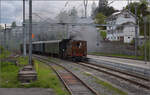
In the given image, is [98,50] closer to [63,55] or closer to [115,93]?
[63,55]

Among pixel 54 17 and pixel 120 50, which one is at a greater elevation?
pixel 54 17

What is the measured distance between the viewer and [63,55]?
93.5 ft

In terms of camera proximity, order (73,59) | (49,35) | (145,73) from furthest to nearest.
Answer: (49,35) < (73,59) < (145,73)

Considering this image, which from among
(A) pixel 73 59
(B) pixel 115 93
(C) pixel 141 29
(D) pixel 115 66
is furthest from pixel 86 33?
(B) pixel 115 93

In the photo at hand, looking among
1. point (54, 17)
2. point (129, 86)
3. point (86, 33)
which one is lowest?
point (129, 86)

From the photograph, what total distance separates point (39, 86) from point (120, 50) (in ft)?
95.2

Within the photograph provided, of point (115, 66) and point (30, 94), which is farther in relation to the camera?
point (115, 66)

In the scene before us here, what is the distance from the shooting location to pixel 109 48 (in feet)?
134

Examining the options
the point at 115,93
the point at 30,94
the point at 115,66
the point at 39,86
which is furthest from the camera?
the point at 115,66

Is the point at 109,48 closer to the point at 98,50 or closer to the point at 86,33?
the point at 98,50

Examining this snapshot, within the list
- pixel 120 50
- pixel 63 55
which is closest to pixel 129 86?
pixel 63 55

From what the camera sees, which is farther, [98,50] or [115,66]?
[98,50]

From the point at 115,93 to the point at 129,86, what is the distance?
1.92 metres

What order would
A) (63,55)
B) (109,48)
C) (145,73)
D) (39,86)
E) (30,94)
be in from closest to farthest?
1. (30,94)
2. (39,86)
3. (145,73)
4. (63,55)
5. (109,48)
